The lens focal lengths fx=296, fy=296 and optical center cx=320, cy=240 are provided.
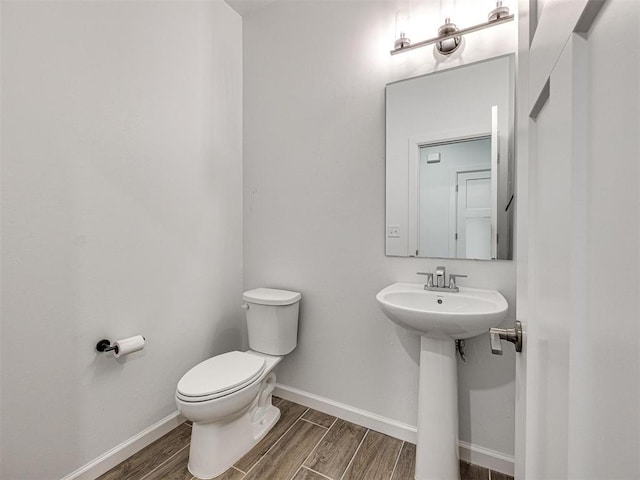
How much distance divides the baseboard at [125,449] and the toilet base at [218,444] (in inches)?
11.2

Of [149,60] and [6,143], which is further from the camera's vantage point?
[149,60]

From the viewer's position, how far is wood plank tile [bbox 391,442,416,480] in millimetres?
1387

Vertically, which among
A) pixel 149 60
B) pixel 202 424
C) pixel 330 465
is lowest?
pixel 330 465

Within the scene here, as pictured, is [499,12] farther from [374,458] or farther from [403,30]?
[374,458]

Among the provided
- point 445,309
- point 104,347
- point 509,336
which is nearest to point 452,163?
point 445,309

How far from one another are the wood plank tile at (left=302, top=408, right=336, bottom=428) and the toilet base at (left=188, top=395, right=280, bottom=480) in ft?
1.17

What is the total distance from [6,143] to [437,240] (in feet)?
6.07

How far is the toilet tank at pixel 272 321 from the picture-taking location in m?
1.79

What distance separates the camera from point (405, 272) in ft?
5.29

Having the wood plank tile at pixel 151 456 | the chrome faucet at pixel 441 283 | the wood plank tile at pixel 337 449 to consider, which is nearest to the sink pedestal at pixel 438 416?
the chrome faucet at pixel 441 283

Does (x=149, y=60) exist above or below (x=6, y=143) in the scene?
above

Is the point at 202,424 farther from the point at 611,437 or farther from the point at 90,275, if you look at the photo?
the point at 611,437

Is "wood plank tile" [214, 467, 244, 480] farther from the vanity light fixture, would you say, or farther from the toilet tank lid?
the vanity light fixture

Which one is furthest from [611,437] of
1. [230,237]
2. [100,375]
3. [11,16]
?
[230,237]
